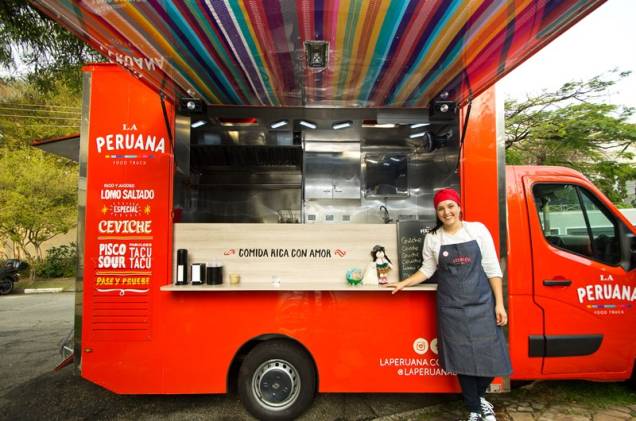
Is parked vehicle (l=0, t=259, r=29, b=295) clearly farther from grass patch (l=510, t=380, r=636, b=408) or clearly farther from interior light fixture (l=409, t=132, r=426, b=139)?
grass patch (l=510, t=380, r=636, b=408)

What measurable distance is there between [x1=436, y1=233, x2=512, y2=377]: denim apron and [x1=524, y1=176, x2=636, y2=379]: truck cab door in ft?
1.88

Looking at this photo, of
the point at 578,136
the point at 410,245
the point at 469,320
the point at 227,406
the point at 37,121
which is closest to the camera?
the point at 469,320

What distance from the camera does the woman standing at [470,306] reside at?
2.75 metres

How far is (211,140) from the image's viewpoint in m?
4.30

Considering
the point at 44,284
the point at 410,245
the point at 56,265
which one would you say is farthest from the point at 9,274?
the point at 410,245

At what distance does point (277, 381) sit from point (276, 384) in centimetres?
3

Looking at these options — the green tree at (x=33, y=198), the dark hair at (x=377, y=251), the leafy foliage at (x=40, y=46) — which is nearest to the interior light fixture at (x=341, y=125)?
the dark hair at (x=377, y=251)

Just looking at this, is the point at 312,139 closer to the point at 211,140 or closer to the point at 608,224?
the point at 211,140

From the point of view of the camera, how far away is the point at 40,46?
5441 millimetres

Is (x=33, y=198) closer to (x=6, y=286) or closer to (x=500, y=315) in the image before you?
(x=6, y=286)

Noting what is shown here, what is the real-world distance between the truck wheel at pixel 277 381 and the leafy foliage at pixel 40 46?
517cm

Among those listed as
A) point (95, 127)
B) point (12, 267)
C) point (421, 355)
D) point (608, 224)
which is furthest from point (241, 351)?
point (12, 267)

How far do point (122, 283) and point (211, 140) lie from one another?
6.16 ft

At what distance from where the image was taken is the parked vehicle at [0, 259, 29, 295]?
12781 millimetres
